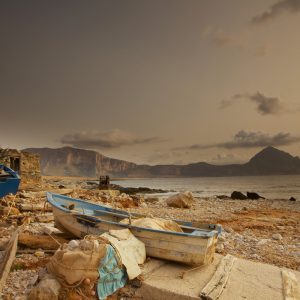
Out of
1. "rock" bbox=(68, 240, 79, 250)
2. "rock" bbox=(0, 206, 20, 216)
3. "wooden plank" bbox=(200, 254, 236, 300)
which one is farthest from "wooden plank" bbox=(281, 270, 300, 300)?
A: "rock" bbox=(0, 206, 20, 216)

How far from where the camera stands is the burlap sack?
580 cm

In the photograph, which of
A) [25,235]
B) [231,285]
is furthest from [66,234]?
[231,285]

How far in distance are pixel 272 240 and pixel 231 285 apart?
5769 mm

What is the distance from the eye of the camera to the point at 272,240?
11430mm

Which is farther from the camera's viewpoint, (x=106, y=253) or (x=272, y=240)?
(x=272, y=240)

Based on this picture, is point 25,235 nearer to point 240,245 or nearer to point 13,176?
point 240,245

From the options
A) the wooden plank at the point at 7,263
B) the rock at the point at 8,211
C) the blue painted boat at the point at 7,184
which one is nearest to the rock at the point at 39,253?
the wooden plank at the point at 7,263

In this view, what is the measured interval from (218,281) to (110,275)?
2267 mm

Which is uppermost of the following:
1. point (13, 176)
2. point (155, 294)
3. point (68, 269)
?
point (13, 176)

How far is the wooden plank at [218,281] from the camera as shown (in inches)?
232

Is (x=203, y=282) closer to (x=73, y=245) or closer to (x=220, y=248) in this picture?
(x=73, y=245)

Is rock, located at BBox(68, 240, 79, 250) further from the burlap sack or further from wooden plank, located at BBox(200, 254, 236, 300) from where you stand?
wooden plank, located at BBox(200, 254, 236, 300)

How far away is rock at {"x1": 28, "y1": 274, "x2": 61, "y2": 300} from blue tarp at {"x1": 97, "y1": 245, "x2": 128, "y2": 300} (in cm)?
80

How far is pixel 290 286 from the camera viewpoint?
6.53 meters
